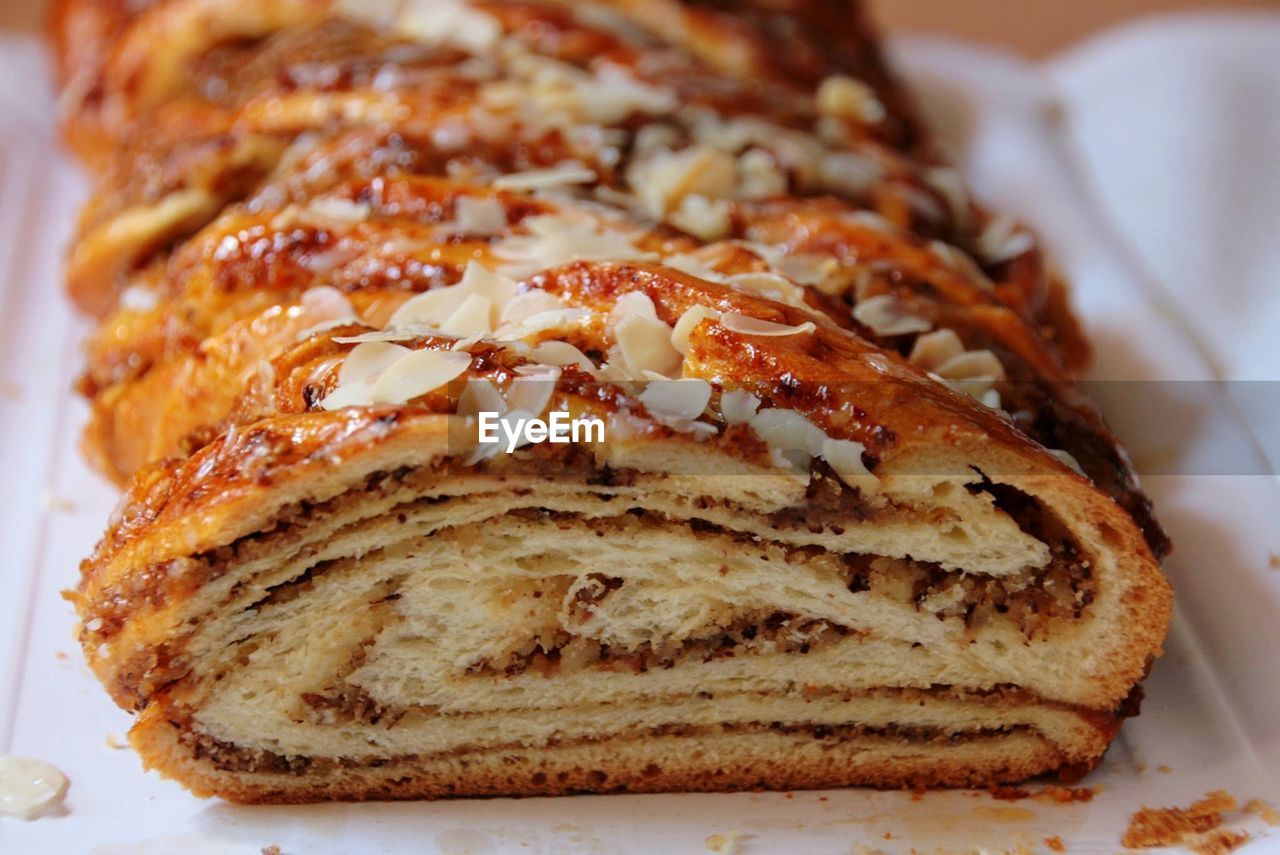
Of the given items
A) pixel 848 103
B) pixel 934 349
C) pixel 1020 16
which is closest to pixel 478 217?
pixel 934 349

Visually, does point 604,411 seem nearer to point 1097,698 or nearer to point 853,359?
point 853,359

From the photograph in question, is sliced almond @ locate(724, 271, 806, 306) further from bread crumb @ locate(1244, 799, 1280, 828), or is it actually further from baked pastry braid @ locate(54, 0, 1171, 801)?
bread crumb @ locate(1244, 799, 1280, 828)

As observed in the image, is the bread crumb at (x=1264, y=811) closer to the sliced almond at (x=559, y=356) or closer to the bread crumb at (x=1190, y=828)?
the bread crumb at (x=1190, y=828)

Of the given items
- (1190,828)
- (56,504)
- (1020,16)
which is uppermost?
(1020,16)

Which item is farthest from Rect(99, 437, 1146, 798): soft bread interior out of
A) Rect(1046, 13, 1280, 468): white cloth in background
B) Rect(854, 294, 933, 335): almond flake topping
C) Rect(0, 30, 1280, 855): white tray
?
Rect(1046, 13, 1280, 468): white cloth in background

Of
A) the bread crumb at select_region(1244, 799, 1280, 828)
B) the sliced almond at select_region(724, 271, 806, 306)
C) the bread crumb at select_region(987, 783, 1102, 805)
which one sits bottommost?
the bread crumb at select_region(987, 783, 1102, 805)

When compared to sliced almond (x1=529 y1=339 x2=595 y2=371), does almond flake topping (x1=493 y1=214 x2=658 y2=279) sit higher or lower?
higher

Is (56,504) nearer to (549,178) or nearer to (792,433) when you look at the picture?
(549,178)
